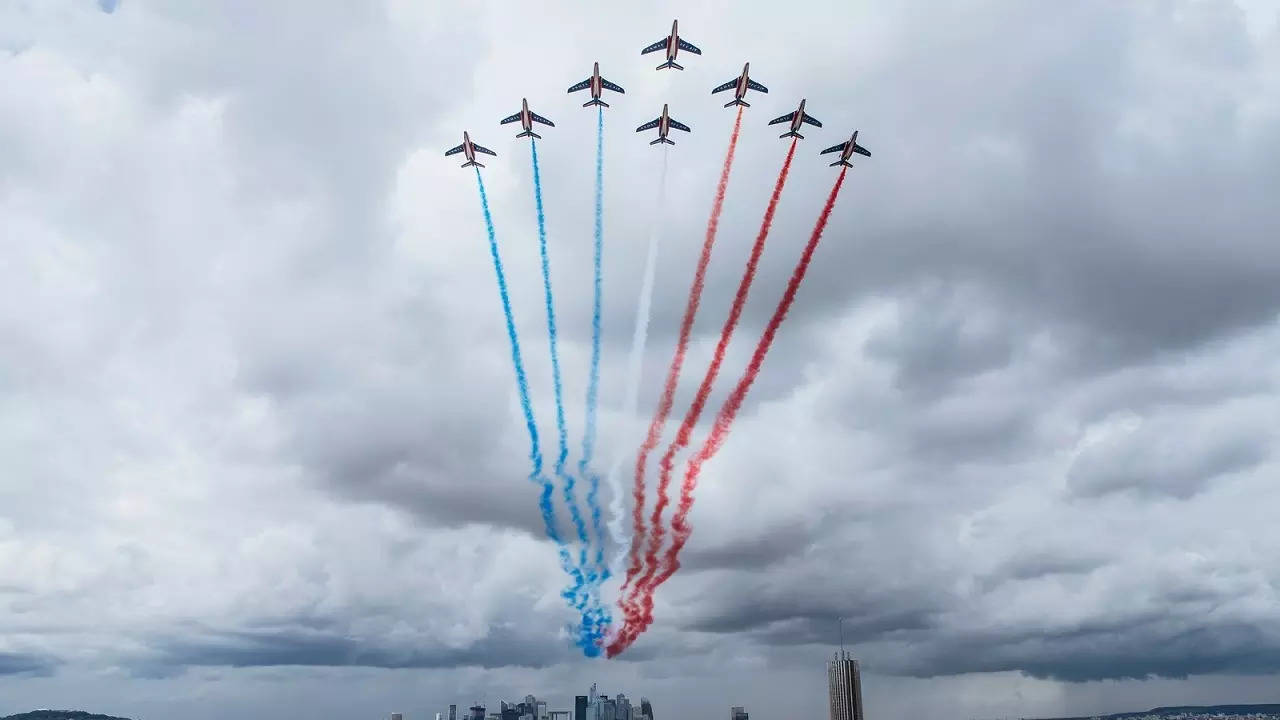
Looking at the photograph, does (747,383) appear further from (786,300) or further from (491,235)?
(491,235)

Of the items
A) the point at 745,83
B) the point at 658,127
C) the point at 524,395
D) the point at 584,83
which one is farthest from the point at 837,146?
the point at 524,395

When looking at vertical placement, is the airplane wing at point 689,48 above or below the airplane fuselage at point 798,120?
above

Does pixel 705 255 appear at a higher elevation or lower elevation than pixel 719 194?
lower

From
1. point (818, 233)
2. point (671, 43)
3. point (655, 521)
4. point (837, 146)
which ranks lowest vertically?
point (655, 521)

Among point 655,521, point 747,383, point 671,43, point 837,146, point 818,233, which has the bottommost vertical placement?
point 655,521

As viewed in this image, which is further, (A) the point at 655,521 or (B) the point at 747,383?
(A) the point at 655,521

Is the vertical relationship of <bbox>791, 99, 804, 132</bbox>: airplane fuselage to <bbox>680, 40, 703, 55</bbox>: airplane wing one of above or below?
below

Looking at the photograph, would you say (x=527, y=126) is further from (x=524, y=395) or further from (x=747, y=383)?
(x=747, y=383)

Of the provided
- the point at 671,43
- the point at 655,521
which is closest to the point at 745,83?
the point at 671,43

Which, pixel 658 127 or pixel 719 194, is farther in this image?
pixel 658 127
